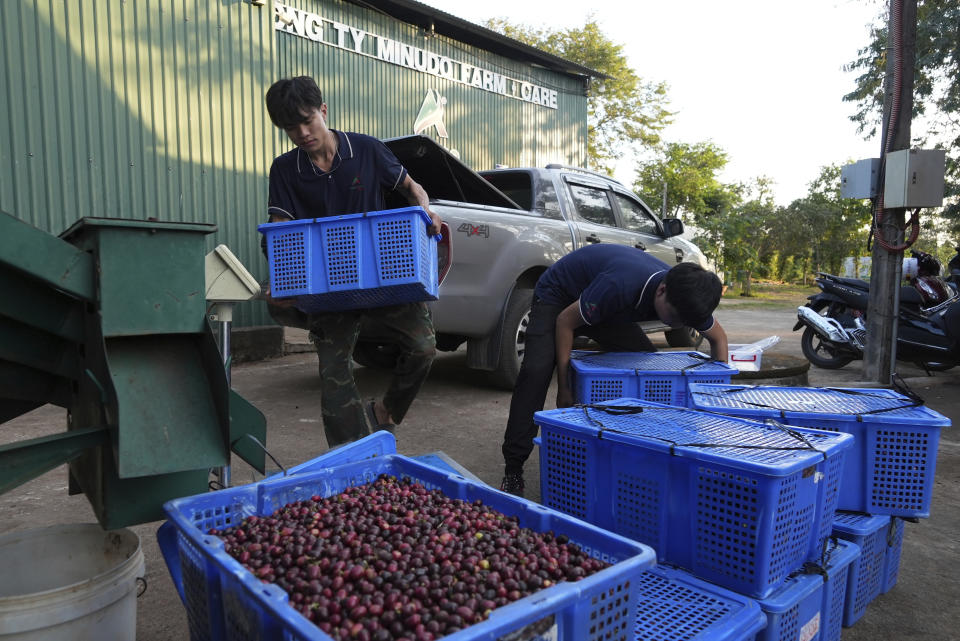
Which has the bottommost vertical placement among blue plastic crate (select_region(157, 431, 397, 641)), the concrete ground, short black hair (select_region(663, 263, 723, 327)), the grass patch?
the grass patch

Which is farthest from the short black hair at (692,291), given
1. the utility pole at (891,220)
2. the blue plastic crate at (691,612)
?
the utility pole at (891,220)

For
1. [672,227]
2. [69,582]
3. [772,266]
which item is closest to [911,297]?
[672,227]

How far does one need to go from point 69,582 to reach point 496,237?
152 inches

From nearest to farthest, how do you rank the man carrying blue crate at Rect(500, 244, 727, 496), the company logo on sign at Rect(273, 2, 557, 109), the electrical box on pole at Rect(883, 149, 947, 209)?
the man carrying blue crate at Rect(500, 244, 727, 496) < the electrical box on pole at Rect(883, 149, 947, 209) < the company logo on sign at Rect(273, 2, 557, 109)

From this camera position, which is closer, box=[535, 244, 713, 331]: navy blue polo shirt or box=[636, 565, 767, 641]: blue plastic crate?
box=[636, 565, 767, 641]: blue plastic crate

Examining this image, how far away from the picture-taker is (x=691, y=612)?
1.85 meters

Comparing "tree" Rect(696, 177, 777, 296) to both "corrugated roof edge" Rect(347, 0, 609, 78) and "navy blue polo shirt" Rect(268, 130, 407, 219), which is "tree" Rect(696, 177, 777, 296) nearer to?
"corrugated roof edge" Rect(347, 0, 609, 78)

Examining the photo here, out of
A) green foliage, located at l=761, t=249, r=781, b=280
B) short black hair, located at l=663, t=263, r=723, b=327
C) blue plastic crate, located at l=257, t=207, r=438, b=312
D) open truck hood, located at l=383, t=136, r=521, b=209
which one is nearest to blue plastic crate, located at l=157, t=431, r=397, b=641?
blue plastic crate, located at l=257, t=207, r=438, b=312

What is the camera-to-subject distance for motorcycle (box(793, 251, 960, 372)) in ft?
20.8

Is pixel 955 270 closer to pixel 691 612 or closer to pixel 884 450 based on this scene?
pixel 884 450

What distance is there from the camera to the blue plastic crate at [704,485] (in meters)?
1.91

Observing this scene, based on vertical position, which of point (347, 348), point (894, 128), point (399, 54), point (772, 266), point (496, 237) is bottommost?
point (347, 348)

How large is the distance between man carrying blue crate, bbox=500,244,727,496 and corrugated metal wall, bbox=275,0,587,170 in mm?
6346

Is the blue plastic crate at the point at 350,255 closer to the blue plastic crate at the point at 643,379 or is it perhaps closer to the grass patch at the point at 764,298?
the blue plastic crate at the point at 643,379
